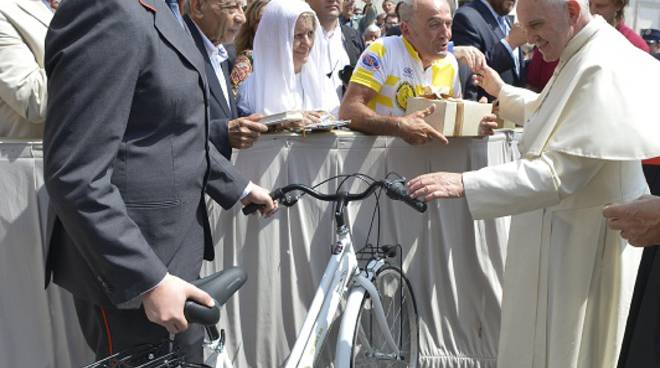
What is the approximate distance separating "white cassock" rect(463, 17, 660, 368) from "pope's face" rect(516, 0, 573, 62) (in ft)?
0.18

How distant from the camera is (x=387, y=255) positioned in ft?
11.5

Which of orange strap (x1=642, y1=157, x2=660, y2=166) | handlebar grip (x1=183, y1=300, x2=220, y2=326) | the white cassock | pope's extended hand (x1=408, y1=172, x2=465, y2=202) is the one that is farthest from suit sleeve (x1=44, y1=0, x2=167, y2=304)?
orange strap (x1=642, y1=157, x2=660, y2=166)

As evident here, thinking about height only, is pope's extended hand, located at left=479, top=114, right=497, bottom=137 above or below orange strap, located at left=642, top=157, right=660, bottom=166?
above

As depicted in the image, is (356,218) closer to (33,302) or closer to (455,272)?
(455,272)

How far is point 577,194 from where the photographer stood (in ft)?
9.95

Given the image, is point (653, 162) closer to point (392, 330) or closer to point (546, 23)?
point (546, 23)

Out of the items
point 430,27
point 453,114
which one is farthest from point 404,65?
point 453,114

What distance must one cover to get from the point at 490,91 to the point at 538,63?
54.9 inches

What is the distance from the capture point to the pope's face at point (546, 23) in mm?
2924

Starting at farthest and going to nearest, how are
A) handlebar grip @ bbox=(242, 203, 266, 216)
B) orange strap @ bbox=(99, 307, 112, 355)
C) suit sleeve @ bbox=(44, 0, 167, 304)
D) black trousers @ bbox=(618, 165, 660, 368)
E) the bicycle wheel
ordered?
the bicycle wheel
handlebar grip @ bbox=(242, 203, 266, 216)
black trousers @ bbox=(618, 165, 660, 368)
orange strap @ bbox=(99, 307, 112, 355)
suit sleeve @ bbox=(44, 0, 167, 304)

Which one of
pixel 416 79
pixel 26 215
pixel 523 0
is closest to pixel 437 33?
pixel 416 79

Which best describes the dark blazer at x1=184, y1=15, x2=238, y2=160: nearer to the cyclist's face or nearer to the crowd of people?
the crowd of people

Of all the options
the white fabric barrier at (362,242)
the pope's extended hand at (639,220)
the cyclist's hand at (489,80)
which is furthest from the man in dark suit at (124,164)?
the cyclist's hand at (489,80)

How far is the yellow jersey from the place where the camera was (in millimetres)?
3852
